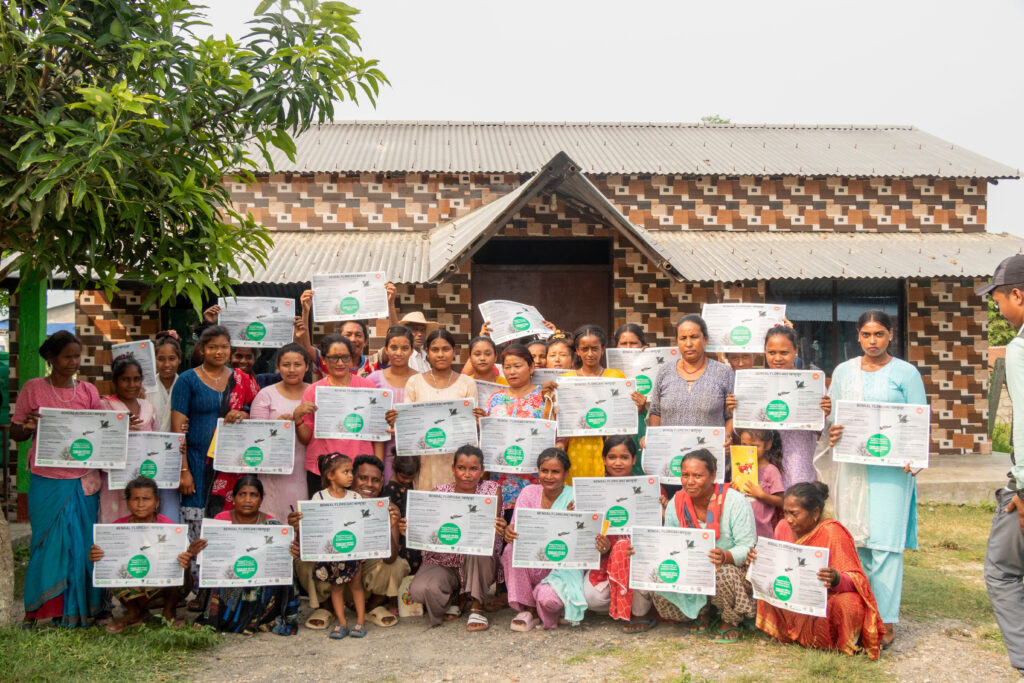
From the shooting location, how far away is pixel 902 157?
41.7ft

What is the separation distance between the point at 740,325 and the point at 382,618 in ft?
10.0

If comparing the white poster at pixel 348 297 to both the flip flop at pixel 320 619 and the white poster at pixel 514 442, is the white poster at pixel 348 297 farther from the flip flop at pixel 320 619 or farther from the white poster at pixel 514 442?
the flip flop at pixel 320 619

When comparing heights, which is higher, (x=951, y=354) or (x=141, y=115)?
(x=141, y=115)

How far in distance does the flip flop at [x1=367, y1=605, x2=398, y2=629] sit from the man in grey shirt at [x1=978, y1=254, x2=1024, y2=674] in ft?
10.8

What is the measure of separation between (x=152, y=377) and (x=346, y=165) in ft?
22.1

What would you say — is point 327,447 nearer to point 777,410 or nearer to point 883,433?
point 777,410

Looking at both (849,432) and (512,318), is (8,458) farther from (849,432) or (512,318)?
(849,432)

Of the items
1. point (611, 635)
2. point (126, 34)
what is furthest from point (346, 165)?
point (611, 635)

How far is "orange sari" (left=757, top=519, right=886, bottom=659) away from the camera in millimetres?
4438

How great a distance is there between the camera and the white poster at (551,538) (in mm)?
4809

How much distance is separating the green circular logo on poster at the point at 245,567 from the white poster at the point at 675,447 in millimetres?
2435

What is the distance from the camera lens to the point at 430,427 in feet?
16.7

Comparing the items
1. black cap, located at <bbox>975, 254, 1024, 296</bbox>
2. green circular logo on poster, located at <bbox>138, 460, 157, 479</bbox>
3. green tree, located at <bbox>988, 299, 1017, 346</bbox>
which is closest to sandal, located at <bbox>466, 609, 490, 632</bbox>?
green circular logo on poster, located at <bbox>138, 460, 157, 479</bbox>

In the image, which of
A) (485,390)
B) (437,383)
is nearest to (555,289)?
(485,390)
